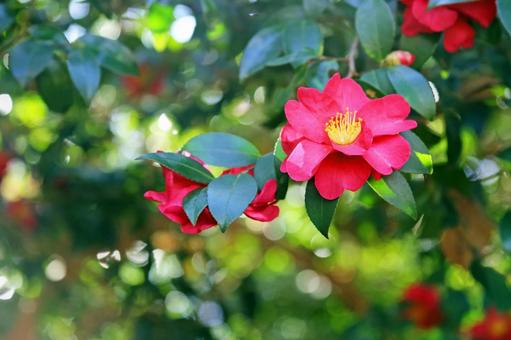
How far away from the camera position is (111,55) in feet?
4.32

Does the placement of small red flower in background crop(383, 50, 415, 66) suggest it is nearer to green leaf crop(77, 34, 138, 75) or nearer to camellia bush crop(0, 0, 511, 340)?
camellia bush crop(0, 0, 511, 340)

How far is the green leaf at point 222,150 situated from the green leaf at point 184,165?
4 cm

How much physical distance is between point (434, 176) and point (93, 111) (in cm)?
109

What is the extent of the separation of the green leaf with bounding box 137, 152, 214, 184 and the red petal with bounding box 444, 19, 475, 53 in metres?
0.39

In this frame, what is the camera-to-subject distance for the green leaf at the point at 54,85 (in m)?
1.32

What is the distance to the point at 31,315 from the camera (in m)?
2.43

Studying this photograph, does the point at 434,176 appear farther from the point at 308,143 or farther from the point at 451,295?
the point at 308,143

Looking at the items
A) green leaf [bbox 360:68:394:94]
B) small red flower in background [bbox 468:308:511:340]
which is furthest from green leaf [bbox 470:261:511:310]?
green leaf [bbox 360:68:394:94]

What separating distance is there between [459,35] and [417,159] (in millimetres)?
293

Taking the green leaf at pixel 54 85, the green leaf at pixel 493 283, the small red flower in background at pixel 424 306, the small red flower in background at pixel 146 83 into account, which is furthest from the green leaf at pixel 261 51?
the small red flower in background at pixel 424 306

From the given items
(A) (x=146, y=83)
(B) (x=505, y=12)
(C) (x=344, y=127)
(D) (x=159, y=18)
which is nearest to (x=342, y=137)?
(C) (x=344, y=127)

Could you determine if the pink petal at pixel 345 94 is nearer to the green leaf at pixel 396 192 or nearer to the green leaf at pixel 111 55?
the green leaf at pixel 396 192

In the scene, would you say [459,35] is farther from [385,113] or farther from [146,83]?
[146,83]

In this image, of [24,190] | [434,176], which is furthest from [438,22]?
[24,190]
